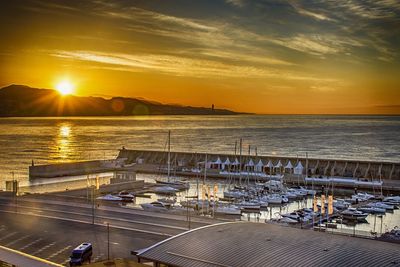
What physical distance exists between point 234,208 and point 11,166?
5529 cm

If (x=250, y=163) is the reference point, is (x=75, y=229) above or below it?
below

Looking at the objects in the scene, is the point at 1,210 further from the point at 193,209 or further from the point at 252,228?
the point at 252,228

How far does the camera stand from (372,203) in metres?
43.9

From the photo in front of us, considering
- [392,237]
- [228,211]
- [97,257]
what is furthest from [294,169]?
[97,257]

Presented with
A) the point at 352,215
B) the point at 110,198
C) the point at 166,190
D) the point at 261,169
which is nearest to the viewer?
the point at 352,215

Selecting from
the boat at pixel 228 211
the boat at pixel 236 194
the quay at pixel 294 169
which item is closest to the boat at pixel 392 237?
the boat at pixel 228 211

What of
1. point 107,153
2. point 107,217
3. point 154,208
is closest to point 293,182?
point 154,208

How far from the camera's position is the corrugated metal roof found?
45.0 feet

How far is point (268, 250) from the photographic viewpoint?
47.4 feet

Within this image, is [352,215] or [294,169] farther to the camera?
[294,169]

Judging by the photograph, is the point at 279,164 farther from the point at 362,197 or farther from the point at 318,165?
the point at 362,197

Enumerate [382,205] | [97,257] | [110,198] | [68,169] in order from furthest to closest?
[68,169] < [110,198] < [382,205] < [97,257]

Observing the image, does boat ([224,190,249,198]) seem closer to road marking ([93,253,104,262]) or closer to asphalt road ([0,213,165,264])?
asphalt road ([0,213,165,264])

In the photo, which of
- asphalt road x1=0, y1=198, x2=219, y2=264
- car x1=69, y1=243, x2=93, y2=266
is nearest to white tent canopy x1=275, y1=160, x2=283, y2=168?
asphalt road x1=0, y1=198, x2=219, y2=264
